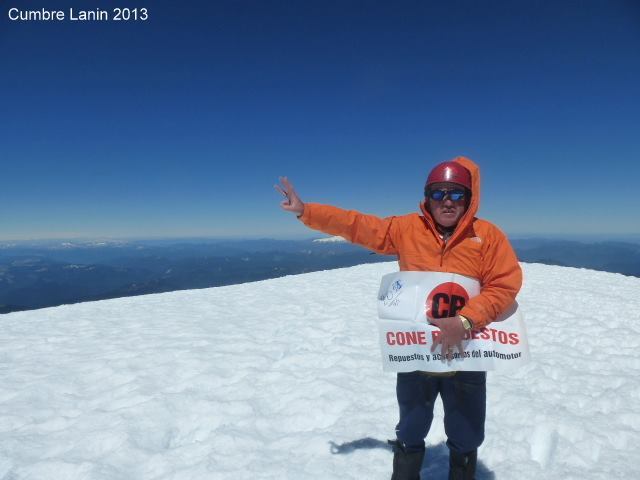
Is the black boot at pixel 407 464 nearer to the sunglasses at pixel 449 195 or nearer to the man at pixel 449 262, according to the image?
the man at pixel 449 262

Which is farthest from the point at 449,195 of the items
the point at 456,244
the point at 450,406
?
the point at 450,406

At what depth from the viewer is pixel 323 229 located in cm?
272

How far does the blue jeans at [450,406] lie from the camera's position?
2.64m

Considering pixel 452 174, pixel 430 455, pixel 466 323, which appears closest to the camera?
pixel 466 323

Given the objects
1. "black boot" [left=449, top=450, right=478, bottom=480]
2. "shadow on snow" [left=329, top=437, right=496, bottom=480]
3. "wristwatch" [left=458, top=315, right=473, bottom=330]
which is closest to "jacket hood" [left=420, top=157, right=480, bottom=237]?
"wristwatch" [left=458, top=315, right=473, bottom=330]

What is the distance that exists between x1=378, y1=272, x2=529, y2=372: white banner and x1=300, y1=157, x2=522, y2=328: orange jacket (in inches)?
4.1

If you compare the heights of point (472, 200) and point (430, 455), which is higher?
point (472, 200)

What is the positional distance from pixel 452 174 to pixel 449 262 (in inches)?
25.7

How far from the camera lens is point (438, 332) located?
2.48 metres

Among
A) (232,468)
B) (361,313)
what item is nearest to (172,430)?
(232,468)

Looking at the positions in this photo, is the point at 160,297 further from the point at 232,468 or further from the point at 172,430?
the point at 232,468

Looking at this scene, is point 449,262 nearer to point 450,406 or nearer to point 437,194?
point 437,194

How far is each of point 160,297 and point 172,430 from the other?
8.59 metres

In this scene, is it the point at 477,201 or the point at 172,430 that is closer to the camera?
the point at 477,201
